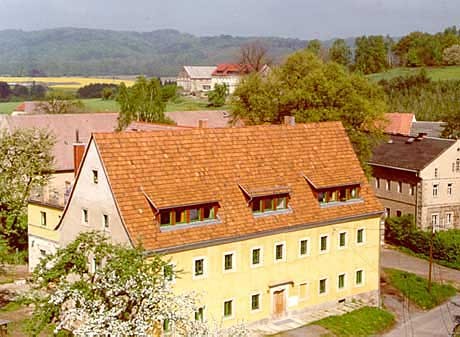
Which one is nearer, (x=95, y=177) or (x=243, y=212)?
(x=95, y=177)

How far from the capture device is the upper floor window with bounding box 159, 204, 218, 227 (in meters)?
38.8

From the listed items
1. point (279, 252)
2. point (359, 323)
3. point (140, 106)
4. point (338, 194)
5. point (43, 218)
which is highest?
point (140, 106)

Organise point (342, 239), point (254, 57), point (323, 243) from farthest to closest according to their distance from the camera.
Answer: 1. point (254, 57)
2. point (342, 239)
3. point (323, 243)

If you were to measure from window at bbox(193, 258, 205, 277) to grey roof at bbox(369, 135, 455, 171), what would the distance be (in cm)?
3079

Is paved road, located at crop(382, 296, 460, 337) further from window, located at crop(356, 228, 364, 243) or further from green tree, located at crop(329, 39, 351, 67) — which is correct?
green tree, located at crop(329, 39, 351, 67)

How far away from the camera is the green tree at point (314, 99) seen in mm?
60938

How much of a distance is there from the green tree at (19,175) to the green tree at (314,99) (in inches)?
689

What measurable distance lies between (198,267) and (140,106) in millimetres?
44783

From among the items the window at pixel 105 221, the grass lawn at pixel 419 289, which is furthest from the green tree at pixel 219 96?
the window at pixel 105 221

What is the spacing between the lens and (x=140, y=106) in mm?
82062

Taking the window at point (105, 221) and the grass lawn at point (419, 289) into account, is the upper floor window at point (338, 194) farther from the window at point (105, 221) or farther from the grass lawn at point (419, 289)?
the window at point (105, 221)

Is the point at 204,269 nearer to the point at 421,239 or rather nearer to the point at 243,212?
the point at 243,212

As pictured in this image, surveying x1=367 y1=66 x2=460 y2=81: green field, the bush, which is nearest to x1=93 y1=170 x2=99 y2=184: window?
the bush

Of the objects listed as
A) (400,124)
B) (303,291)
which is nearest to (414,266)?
(303,291)
